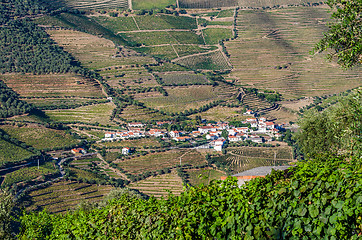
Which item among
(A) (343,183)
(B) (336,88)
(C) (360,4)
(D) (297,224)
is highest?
(C) (360,4)

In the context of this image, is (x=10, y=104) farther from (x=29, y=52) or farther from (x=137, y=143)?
(x=29, y=52)

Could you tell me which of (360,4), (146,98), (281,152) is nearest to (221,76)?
(146,98)

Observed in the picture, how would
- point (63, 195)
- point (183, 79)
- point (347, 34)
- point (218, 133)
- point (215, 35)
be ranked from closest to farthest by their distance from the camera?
point (347, 34), point (63, 195), point (218, 133), point (183, 79), point (215, 35)

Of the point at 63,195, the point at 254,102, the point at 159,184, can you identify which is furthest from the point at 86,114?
the point at 254,102

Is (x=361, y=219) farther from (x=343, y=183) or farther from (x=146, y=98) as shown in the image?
(x=146, y=98)

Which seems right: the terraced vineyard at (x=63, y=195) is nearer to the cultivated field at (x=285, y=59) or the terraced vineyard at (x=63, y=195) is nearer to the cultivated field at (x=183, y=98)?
the cultivated field at (x=183, y=98)

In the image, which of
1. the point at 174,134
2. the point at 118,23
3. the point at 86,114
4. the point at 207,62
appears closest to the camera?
the point at 174,134

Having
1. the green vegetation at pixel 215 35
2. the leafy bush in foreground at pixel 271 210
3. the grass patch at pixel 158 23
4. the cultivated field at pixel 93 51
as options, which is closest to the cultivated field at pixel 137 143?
the cultivated field at pixel 93 51
